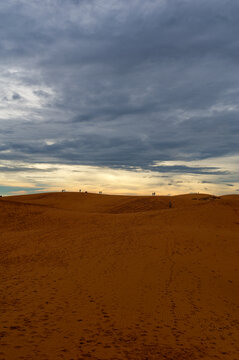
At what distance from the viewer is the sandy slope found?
233 inches

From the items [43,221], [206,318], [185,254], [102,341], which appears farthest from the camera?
[43,221]

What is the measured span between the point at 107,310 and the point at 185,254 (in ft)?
24.9

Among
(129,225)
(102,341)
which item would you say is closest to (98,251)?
(129,225)

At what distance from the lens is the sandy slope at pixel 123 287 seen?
19.4ft

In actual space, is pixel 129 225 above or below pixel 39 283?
above

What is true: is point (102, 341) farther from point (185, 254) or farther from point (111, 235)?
point (111, 235)

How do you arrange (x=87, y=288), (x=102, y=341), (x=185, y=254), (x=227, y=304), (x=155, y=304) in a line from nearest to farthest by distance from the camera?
1. (x=102, y=341)
2. (x=155, y=304)
3. (x=227, y=304)
4. (x=87, y=288)
5. (x=185, y=254)

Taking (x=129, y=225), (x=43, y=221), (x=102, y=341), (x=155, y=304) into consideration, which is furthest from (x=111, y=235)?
(x=102, y=341)

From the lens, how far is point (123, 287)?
10000 millimetres

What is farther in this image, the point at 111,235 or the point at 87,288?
the point at 111,235

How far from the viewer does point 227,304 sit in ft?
29.9

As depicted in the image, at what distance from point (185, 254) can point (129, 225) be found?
22.5ft

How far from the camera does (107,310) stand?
25.8 ft

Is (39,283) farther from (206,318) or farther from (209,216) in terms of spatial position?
(209,216)
